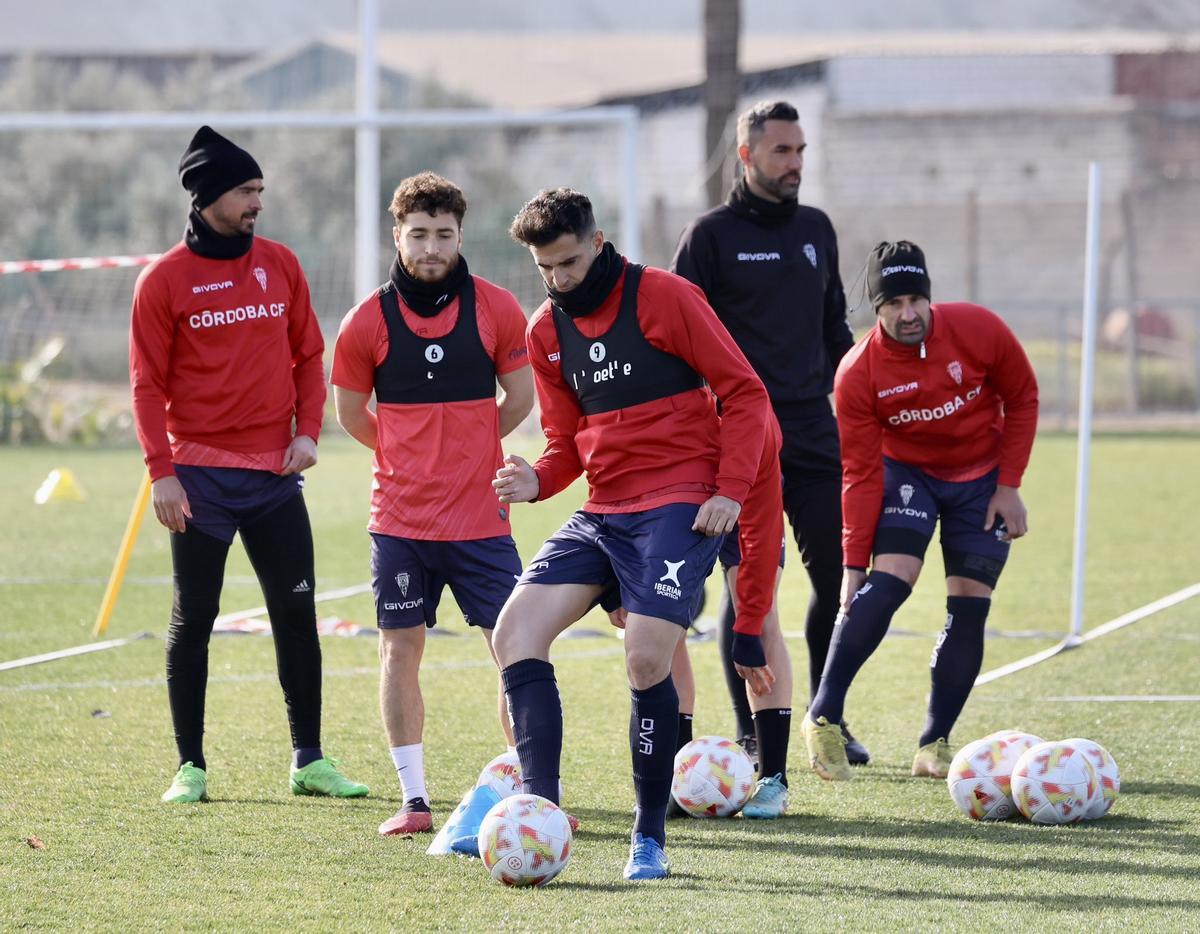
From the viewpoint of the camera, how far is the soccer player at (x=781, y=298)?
6.29m

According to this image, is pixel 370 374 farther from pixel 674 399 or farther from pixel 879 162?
pixel 879 162

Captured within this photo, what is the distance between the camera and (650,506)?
194 inches

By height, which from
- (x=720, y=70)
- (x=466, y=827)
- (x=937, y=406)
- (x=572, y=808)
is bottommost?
(x=572, y=808)

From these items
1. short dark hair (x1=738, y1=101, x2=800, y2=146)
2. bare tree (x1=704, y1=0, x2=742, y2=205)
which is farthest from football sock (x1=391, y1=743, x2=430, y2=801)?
bare tree (x1=704, y1=0, x2=742, y2=205)

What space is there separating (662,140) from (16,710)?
1225 inches

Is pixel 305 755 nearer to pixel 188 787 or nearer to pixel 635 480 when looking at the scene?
pixel 188 787

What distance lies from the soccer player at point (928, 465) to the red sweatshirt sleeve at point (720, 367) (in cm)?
146

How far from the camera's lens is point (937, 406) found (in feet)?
20.7

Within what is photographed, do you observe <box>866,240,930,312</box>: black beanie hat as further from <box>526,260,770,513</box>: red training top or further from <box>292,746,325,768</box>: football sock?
<box>292,746,325,768</box>: football sock

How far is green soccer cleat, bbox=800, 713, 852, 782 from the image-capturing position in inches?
242

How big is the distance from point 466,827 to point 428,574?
0.90m

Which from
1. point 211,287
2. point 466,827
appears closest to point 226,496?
point 211,287

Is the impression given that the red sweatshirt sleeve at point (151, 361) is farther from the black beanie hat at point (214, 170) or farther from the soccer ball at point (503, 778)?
the soccer ball at point (503, 778)

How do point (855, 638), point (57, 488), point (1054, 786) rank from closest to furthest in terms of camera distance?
point (1054, 786)
point (855, 638)
point (57, 488)
